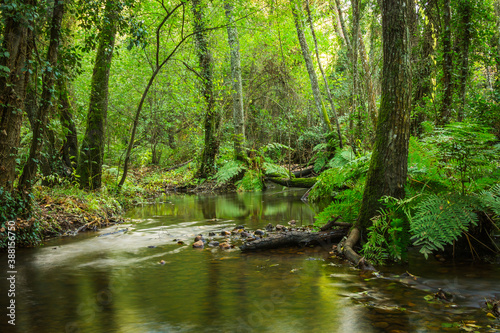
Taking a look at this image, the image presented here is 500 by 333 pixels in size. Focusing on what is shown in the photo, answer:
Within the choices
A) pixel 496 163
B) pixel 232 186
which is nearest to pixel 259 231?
pixel 496 163

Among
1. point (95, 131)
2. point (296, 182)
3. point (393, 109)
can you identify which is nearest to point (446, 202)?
point (393, 109)

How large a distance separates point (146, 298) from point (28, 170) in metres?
3.42

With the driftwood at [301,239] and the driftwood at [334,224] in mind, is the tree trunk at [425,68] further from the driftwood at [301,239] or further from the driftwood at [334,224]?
the driftwood at [301,239]

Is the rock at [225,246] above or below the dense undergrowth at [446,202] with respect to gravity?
below

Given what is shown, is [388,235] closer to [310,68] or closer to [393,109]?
[393,109]

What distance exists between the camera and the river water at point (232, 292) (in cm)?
288

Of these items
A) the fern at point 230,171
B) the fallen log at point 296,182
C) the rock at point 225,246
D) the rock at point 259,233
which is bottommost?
the rock at point 225,246

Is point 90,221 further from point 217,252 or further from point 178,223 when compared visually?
point 217,252

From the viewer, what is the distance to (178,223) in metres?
7.95

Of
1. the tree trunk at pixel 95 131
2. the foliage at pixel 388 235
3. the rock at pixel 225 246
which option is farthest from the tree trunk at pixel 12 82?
the foliage at pixel 388 235

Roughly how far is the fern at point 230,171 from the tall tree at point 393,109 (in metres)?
10.3

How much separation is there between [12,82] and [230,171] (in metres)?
9.92

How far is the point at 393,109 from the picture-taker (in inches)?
169

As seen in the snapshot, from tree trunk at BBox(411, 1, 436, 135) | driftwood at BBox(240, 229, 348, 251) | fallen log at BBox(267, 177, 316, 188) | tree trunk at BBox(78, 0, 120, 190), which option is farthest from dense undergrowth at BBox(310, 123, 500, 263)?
fallen log at BBox(267, 177, 316, 188)
